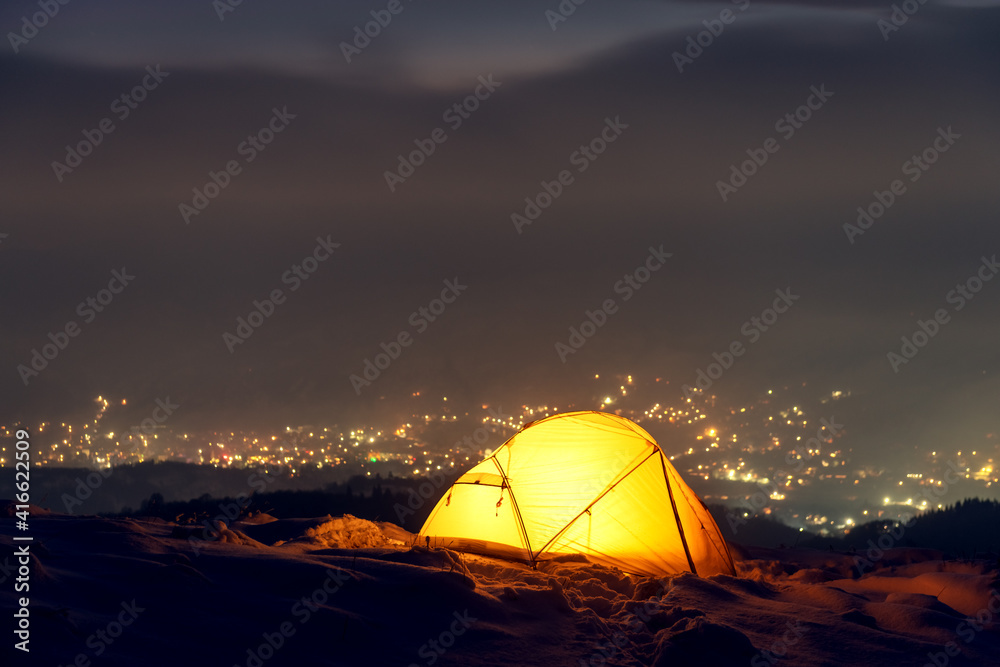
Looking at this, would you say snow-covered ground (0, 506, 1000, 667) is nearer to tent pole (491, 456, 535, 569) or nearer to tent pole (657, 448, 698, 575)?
tent pole (491, 456, 535, 569)

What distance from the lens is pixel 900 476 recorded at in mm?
42781

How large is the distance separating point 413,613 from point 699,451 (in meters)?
36.3

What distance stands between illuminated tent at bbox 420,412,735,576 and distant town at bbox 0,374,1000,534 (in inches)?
443

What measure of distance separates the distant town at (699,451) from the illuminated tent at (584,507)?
443 inches

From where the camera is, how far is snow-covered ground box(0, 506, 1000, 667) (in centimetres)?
482

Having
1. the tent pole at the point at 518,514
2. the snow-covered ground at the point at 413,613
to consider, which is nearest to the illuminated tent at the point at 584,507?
the tent pole at the point at 518,514

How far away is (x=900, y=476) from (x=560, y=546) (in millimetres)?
41007

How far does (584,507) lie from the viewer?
9.88 meters

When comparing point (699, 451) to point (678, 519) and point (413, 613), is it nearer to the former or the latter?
point (678, 519)

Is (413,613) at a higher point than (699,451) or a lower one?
higher

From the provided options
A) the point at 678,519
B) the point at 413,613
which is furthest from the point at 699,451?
the point at 413,613

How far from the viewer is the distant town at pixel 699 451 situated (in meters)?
29.2

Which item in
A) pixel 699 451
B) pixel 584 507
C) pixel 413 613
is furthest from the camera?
pixel 699 451

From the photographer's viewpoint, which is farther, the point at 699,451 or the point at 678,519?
the point at 699,451
